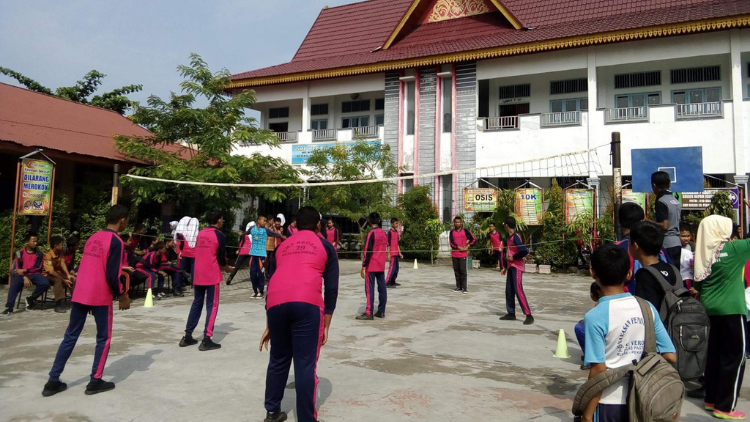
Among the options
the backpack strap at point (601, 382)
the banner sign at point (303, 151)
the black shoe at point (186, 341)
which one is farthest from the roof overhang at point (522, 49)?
the backpack strap at point (601, 382)

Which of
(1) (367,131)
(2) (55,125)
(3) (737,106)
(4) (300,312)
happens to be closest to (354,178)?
(1) (367,131)

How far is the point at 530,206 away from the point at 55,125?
14.0 m

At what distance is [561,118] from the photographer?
60.0ft

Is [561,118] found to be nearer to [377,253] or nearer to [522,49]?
[522,49]

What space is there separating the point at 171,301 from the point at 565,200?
11.5 meters

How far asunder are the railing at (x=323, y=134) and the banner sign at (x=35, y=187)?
12.2m

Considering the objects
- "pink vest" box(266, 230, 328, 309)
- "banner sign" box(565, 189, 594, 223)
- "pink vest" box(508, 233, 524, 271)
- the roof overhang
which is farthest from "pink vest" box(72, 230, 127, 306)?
the roof overhang

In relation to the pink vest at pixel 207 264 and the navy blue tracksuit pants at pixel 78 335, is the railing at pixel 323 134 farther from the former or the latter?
the navy blue tracksuit pants at pixel 78 335

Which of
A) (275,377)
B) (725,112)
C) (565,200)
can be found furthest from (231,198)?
(725,112)

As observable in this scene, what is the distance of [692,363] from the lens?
3713mm

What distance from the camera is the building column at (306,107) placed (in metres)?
22.0

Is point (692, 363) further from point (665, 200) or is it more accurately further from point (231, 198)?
point (231, 198)

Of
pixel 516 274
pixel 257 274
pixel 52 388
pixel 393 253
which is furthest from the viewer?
pixel 393 253

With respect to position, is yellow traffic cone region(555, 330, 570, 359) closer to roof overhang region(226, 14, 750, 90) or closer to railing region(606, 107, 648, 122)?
railing region(606, 107, 648, 122)
